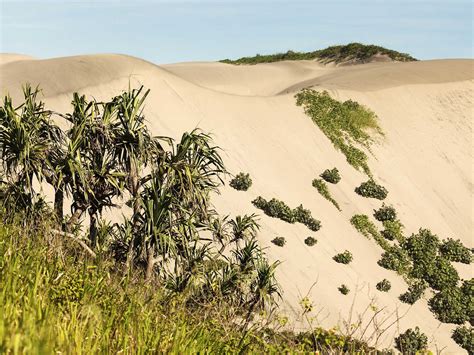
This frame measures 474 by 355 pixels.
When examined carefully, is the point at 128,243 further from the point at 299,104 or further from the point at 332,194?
the point at 299,104

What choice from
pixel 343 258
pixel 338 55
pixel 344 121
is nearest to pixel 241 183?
pixel 343 258

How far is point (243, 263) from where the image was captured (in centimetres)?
2436

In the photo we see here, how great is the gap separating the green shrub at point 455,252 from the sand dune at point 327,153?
3.07 feet

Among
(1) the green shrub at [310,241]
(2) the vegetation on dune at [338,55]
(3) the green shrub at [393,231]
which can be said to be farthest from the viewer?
(2) the vegetation on dune at [338,55]

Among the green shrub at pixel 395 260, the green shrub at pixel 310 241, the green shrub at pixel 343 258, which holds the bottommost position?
the green shrub at pixel 395 260

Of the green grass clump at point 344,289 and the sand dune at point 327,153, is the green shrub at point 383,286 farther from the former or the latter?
the green grass clump at point 344,289

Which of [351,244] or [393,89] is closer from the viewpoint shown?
[351,244]

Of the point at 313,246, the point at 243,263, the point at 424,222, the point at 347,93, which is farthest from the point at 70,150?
the point at 347,93

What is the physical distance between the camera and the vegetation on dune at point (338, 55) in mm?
100688

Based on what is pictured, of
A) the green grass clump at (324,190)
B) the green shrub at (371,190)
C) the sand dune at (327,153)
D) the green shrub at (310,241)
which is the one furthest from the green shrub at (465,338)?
the green shrub at (371,190)

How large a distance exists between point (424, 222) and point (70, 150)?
Answer: 117ft

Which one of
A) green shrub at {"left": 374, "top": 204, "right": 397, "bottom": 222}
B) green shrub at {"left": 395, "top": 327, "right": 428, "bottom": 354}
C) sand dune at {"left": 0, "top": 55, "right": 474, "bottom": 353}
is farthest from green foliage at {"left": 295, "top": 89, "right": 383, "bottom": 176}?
green shrub at {"left": 395, "top": 327, "right": 428, "bottom": 354}

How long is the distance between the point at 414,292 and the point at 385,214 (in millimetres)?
8471

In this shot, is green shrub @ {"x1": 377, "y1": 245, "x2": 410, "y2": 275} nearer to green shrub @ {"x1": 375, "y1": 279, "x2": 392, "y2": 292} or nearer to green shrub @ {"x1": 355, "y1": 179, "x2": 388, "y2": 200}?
green shrub @ {"x1": 375, "y1": 279, "x2": 392, "y2": 292}
